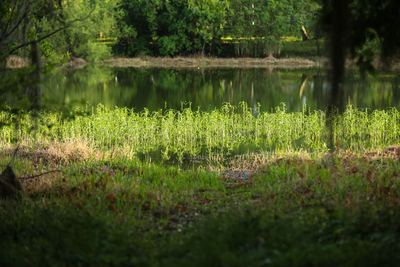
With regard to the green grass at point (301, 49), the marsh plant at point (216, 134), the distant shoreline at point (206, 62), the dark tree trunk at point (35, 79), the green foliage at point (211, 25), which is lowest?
the marsh plant at point (216, 134)

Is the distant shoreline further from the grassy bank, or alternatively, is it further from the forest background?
the grassy bank

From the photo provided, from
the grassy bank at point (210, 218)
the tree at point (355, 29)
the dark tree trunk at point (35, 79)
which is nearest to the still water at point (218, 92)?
the dark tree trunk at point (35, 79)

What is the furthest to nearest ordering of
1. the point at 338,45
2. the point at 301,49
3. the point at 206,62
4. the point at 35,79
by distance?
1. the point at 301,49
2. the point at 206,62
3. the point at 35,79
4. the point at 338,45

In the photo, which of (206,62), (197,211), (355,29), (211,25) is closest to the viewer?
(355,29)

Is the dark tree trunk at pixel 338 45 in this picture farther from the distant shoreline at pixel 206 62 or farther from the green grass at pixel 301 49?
the green grass at pixel 301 49

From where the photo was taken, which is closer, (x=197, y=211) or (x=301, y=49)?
(x=197, y=211)

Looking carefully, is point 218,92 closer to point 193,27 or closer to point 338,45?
point 338,45

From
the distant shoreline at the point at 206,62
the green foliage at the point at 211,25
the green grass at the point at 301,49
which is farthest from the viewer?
the green grass at the point at 301,49

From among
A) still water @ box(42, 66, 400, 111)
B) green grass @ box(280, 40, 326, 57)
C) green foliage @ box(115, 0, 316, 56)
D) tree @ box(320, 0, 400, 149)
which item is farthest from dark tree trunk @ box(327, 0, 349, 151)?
green grass @ box(280, 40, 326, 57)

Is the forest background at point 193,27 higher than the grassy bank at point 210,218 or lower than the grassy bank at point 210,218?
higher

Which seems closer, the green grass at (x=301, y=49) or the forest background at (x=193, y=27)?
the forest background at (x=193, y=27)

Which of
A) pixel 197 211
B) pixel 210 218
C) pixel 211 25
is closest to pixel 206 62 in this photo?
pixel 211 25

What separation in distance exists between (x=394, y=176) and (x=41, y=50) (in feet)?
31.0

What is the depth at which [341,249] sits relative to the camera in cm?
579
